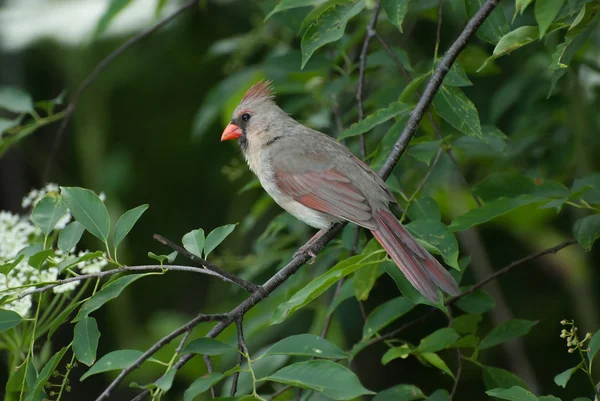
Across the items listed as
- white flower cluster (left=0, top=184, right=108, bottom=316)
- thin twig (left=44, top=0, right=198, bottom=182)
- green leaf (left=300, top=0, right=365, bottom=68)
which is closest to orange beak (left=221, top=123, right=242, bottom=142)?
thin twig (left=44, top=0, right=198, bottom=182)

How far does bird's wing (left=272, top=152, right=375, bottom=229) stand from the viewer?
2.89 m

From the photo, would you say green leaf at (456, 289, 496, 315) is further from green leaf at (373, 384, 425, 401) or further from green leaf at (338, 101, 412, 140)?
green leaf at (338, 101, 412, 140)

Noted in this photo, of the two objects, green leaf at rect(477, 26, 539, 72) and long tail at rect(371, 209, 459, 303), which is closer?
green leaf at rect(477, 26, 539, 72)

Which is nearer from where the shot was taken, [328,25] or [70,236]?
[70,236]

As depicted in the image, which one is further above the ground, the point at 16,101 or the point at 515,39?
the point at 515,39

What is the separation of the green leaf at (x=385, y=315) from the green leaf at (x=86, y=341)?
2.95ft

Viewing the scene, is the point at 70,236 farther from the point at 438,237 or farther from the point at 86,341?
the point at 438,237

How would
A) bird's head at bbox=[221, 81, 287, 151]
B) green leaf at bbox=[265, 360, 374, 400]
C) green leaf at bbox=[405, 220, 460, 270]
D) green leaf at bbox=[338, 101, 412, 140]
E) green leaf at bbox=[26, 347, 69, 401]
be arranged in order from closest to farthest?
green leaf at bbox=[265, 360, 374, 400] < green leaf at bbox=[26, 347, 69, 401] < green leaf at bbox=[405, 220, 460, 270] < green leaf at bbox=[338, 101, 412, 140] < bird's head at bbox=[221, 81, 287, 151]

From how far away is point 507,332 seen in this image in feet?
7.87

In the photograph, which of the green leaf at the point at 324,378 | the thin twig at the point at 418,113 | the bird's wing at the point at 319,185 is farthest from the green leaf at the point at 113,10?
the green leaf at the point at 324,378

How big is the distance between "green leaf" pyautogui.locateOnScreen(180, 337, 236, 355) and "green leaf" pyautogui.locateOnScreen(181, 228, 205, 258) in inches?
8.8

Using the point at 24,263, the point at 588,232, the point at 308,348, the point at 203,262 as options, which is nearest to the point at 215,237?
the point at 203,262

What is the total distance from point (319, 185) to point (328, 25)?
0.98 metres

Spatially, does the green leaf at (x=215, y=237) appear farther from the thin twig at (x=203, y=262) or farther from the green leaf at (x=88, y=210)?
the green leaf at (x=88, y=210)
